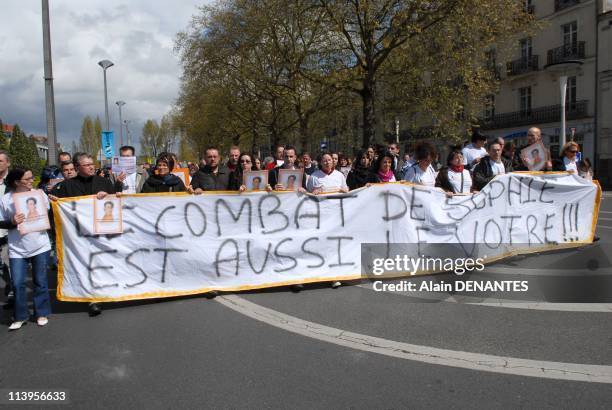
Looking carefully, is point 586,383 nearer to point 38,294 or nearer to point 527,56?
point 38,294

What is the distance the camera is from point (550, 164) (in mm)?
7922

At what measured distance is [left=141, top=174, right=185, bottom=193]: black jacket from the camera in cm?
609

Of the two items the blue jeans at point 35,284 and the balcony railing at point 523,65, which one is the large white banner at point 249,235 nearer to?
the blue jeans at point 35,284

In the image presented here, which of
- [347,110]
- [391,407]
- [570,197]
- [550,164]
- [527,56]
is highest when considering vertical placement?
[527,56]

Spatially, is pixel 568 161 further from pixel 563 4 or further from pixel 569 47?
pixel 563 4

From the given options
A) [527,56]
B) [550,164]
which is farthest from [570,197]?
[527,56]

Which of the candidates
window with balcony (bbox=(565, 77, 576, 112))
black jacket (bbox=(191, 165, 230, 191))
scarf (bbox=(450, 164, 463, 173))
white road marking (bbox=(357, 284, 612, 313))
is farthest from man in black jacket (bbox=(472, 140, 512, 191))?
window with balcony (bbox=(565, 77, 576, 112))

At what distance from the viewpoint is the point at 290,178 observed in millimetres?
Answer: 6594

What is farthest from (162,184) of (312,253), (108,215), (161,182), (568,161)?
(568,161)

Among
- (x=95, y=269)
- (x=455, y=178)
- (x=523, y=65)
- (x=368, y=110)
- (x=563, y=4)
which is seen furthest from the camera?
(x=523, y=65)

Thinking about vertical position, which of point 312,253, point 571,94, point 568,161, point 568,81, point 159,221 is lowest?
point 312,253

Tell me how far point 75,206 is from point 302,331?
2.86 m

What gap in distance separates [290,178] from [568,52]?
2921 cm

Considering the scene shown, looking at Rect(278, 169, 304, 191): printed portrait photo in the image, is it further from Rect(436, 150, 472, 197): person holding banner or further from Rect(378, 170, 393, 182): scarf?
Rect(436, 150, 472, 197): person holding banner
